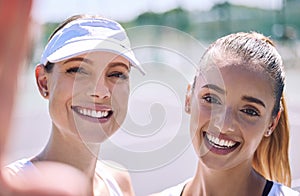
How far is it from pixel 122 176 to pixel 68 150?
8.1 inches

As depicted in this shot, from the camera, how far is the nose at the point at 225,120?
40.6 inches

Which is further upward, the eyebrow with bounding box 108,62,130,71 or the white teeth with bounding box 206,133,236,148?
the eyebrow with bounding box 108,62,130,71

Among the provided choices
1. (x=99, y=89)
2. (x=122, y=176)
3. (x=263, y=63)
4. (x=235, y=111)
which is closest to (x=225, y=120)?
(x=235, y=111)

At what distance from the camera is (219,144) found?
103 centimetres

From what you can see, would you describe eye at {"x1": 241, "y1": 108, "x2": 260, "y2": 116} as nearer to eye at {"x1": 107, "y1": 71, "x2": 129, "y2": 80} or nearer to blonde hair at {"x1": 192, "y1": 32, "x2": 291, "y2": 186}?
blonde hair at {"x1": 192, "y1": 32, "x2": 291, "y2": 186}

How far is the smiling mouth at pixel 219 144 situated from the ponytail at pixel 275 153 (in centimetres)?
15

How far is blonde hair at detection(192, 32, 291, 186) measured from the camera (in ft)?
3.57

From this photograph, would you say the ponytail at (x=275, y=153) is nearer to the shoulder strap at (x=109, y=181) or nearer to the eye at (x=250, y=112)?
the eye at (x=250, y=112)

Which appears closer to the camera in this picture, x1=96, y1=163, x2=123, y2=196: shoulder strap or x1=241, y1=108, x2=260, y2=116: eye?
x1=241, y1=108, x2=260, y2=116: eye

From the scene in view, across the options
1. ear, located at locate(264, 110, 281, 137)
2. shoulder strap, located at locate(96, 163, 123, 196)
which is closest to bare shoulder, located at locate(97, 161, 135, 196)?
shoulder strap, located at locate(96, 163, 123, 196)

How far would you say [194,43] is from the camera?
3.19 ft

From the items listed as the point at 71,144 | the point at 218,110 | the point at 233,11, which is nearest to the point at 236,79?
the point at 218,110

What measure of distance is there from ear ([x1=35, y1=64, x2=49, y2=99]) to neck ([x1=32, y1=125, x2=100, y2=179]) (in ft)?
0.27

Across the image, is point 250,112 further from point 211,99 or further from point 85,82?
point 85,82
